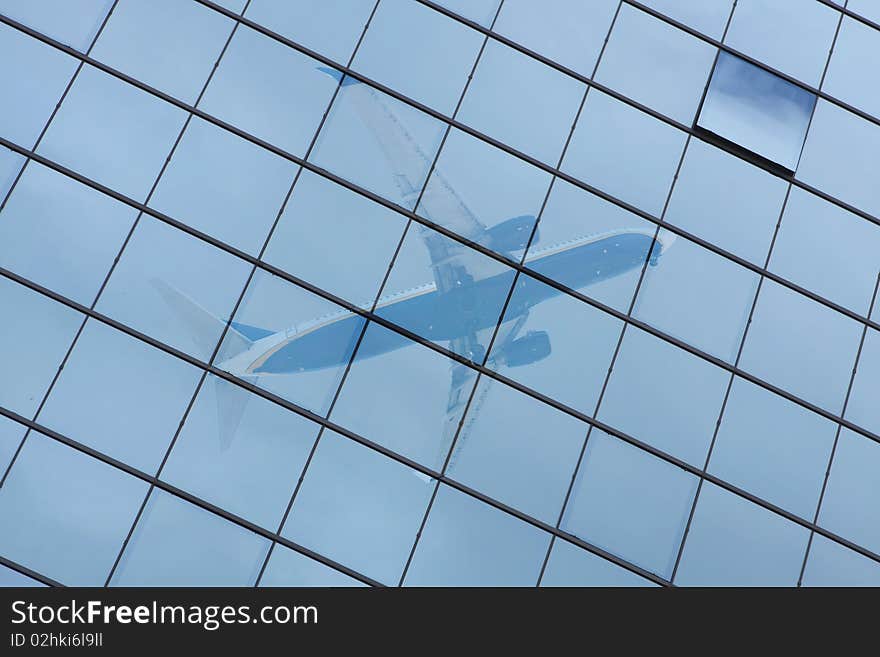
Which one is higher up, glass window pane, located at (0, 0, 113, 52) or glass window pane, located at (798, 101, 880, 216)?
glass window pane, located at (798, 101, 880, 216)

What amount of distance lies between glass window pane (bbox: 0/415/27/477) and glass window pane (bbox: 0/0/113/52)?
7.63 m

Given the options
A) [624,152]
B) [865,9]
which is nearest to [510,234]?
[624,152]

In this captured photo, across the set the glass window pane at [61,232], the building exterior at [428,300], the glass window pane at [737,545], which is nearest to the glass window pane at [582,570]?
the building exterior at [428,300]

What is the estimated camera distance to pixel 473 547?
17.0 m

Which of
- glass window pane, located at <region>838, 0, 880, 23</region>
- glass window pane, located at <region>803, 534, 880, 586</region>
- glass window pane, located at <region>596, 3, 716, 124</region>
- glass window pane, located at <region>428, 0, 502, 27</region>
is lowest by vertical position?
glass window pane, located at <region>803, 534, 880, 586</region>

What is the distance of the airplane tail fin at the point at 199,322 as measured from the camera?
17031mm

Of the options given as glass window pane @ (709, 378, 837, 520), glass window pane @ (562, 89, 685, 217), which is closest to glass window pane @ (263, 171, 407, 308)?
glass window pane @ (562, 89, 685, 217)

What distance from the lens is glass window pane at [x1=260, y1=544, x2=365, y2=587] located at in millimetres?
16359

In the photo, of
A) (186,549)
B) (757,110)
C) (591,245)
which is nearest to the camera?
(186,549)

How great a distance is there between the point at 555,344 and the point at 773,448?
16.5 feet

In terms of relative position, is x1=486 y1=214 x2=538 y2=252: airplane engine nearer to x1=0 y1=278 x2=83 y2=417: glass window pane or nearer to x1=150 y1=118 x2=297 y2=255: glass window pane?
x1=150 y1=118 x2=297 y2=255: glass window pane

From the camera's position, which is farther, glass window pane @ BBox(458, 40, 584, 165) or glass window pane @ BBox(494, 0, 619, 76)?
glass window pane @ BBox(494, 0, 619, 76)

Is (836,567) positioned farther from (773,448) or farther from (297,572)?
(297,572)
